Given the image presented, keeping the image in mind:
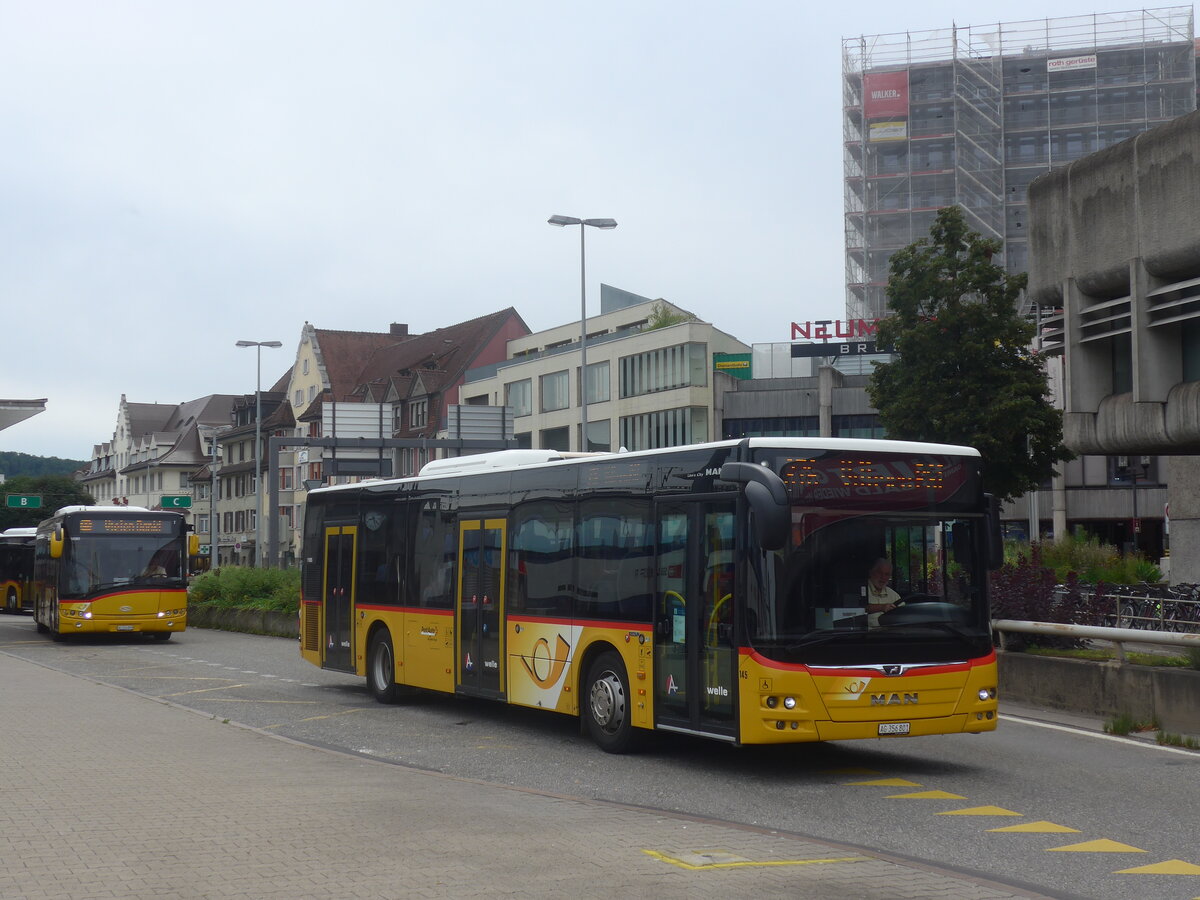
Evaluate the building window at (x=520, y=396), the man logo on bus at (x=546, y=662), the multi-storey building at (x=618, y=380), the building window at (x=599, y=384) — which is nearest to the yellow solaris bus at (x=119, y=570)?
the man logo on bus at (x=546, y=662)

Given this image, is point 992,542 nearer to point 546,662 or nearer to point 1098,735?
point 1098,735

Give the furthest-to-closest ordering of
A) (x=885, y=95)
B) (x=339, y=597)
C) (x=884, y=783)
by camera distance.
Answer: (x=885, y=95)
(x=339, y=597)
(x=884, y=783)

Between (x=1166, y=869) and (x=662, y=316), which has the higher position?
(x=662, y=316)

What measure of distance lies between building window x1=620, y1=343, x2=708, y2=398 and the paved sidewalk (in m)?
59.0

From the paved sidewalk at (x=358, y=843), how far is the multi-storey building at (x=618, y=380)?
179ft

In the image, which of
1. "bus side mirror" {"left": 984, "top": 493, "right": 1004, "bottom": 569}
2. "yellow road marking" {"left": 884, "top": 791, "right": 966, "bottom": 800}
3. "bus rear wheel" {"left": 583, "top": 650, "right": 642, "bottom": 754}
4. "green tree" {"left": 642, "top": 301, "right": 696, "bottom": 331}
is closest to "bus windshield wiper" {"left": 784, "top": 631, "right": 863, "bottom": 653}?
"yellow road marking" {"left": 884, "top": 791, "right": 966, "bottom": 800}

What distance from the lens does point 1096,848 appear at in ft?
29.1

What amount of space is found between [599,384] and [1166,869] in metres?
68.5

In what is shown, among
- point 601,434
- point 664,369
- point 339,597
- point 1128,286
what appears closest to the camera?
point 339,597

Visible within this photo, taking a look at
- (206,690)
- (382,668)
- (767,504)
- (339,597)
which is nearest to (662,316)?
(206,690)

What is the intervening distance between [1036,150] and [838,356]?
22698 millimetres

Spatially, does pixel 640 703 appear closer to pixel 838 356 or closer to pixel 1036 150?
pixel 838 356

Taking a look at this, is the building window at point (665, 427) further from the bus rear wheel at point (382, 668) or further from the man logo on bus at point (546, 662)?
the man logo on bus at point (546, 662)

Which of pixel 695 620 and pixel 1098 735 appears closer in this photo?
pixel 695 620
